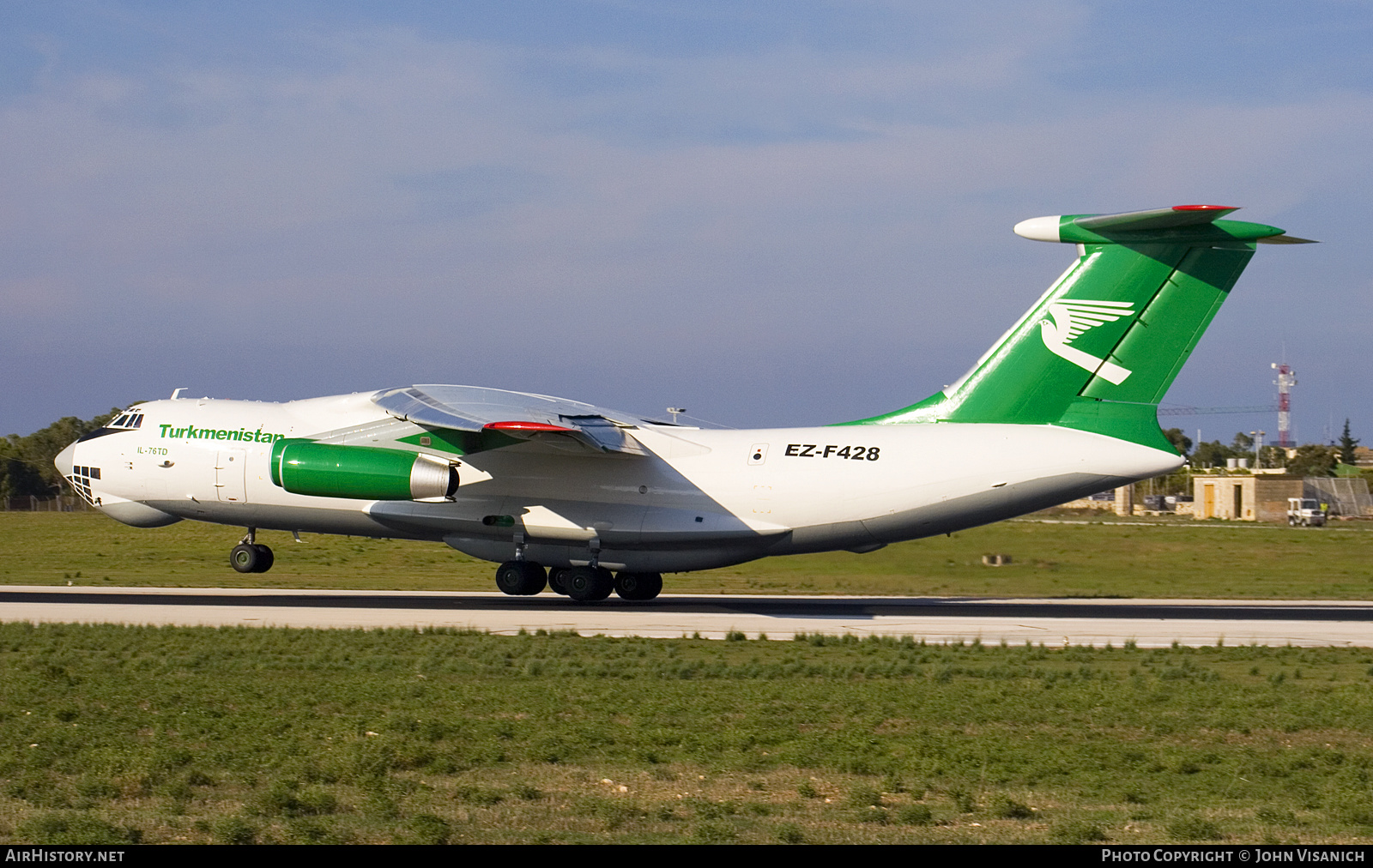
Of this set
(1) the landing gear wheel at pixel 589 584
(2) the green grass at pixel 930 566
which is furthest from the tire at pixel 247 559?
(1) the landing gear wheel at pixel 589 584

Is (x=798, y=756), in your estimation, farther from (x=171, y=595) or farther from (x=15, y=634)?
(x=171, y=595)

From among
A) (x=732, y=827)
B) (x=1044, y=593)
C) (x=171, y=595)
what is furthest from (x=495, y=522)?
(x=732, y=827)

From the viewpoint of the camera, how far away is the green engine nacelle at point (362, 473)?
19031 mm

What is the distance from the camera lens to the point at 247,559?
71.1 ft

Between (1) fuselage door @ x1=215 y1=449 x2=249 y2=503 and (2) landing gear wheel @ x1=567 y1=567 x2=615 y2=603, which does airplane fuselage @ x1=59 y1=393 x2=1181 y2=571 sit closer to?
(1) fuselage door @ x1=215 y1=449 x2=249 y2=503

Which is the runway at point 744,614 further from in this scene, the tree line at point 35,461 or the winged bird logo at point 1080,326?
the tree line at point 35,461

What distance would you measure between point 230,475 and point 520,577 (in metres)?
5.09

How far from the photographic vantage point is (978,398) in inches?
723

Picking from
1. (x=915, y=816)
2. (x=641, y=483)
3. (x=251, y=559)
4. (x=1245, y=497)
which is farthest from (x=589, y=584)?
(x=1245, y=497)

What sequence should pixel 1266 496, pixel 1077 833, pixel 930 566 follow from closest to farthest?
1. pixel 1077 833
2. pixel 930 566
3. pixel 1266 496

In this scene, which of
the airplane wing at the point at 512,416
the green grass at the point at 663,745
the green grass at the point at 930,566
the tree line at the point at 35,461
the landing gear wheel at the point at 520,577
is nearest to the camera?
the green grass at the point at 663,745

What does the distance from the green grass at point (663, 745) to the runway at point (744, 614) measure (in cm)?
222

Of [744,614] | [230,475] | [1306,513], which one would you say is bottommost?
[744,614]

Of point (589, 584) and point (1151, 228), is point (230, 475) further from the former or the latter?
point (1151, 228)
